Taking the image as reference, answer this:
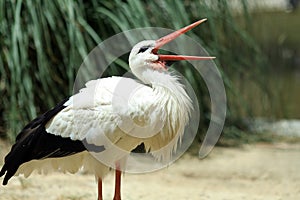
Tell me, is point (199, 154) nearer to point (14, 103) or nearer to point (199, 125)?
point (199, 125)

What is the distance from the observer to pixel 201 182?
17.0ft

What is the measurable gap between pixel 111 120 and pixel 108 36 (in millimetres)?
2552

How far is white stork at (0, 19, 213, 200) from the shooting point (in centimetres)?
347

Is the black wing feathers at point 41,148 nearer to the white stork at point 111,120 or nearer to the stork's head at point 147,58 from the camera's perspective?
the white stork at point 111,120

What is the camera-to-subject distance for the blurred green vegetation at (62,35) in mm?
5426

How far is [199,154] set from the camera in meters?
6.11

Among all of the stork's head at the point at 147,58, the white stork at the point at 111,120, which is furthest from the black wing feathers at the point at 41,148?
the stork's head at the point at 147,58

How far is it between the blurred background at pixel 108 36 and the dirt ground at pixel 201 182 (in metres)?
0.51

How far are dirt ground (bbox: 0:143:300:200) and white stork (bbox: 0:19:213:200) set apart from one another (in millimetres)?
769

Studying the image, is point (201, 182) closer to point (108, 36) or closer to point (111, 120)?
point (108, 36)

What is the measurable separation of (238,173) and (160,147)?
2.09 m

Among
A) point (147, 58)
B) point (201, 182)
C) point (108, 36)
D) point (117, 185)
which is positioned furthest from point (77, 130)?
point (108, 36)

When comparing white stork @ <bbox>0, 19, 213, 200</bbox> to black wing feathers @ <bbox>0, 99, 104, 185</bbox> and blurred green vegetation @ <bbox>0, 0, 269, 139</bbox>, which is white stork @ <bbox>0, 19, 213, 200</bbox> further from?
blurred green vegetation @ <bbox>0, 0, 269, 139</bbox>

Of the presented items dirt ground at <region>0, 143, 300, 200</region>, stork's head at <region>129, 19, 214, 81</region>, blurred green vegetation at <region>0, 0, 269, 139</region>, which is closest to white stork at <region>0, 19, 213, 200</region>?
stork's head at <region>129, 19, 214, 81</region>
